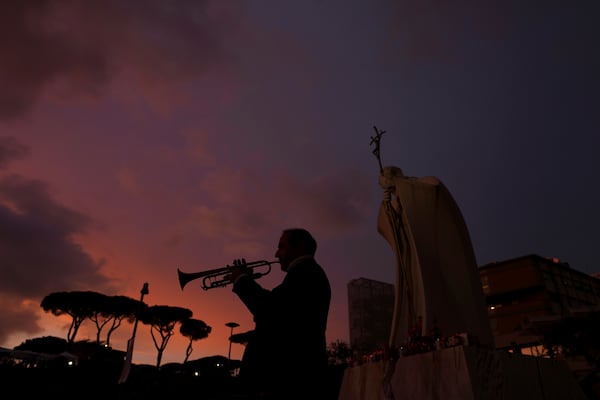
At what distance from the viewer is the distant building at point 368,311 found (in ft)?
Answer: 172

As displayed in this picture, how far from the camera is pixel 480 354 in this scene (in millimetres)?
4234

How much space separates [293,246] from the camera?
2.79 m

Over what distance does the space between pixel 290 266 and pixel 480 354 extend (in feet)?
9.64

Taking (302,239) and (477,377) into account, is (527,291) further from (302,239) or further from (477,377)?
(302,239)

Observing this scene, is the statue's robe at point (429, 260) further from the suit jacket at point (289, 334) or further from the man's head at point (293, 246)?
the suit jacket at point (289, 334)

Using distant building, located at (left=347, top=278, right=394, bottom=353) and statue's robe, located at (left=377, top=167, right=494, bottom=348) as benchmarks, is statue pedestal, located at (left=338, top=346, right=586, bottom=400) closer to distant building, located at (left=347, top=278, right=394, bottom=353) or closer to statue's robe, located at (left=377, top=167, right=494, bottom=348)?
statue's robe, located at (left=377, top=167, right=494, bottom=348)

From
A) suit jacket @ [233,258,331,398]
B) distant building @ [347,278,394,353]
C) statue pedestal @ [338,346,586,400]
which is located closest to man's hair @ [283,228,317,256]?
suit jacket @ [233,258,331,398]

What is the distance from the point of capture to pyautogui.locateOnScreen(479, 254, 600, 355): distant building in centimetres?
4331

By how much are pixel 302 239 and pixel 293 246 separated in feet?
0.31

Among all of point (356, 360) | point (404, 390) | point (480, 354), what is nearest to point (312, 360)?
point (480, 354)

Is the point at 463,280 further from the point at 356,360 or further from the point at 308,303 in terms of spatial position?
the point at 308,303

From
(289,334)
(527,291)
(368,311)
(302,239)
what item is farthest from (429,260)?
(368,311)

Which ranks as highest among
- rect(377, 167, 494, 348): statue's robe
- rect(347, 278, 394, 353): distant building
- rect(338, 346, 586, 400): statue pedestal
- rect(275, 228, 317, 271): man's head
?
rect(347, 278, 394, 353): distant building

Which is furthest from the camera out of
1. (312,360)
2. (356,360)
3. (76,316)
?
(76,316)
